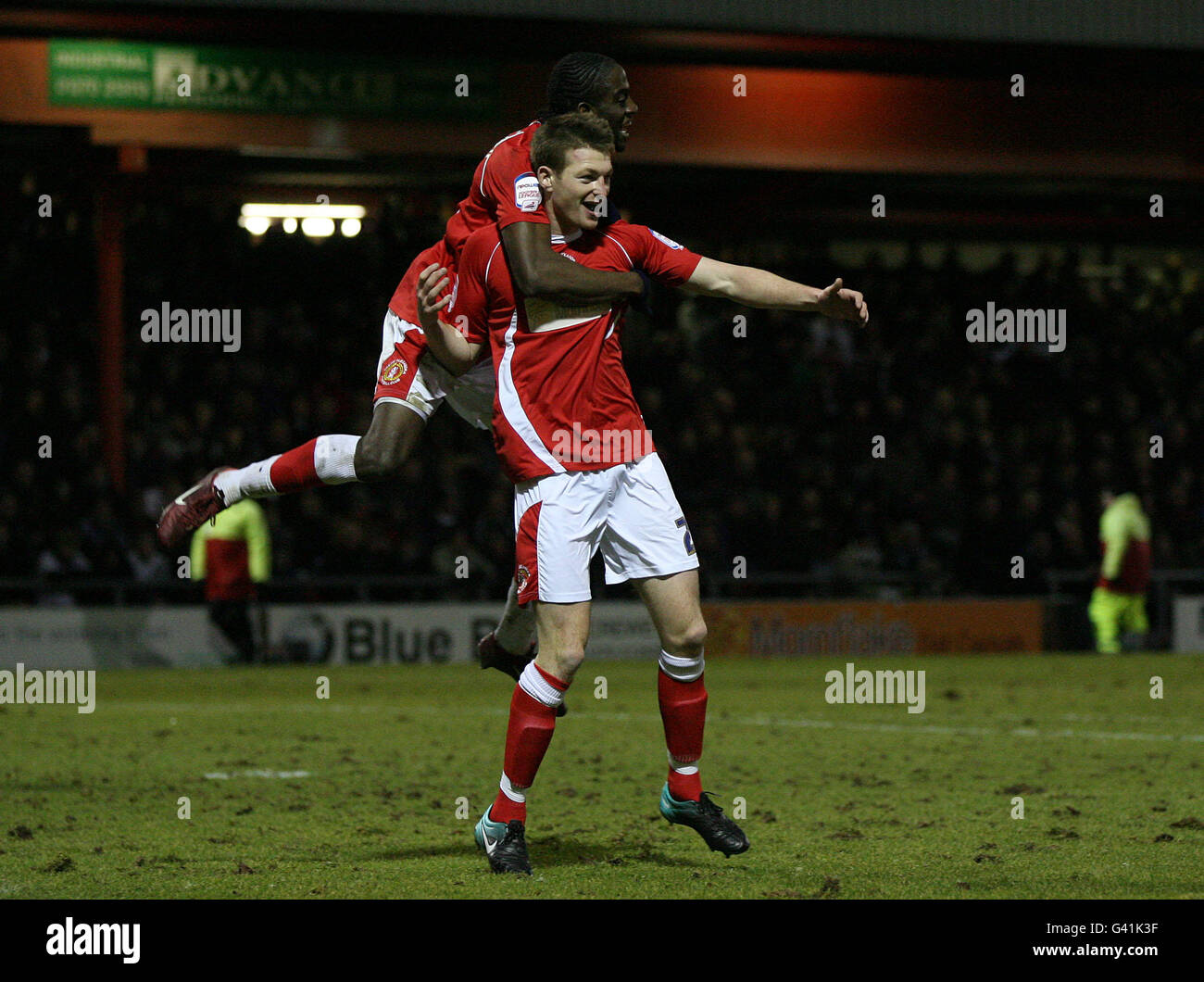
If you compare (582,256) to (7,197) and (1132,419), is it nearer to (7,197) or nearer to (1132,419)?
(1132,419)

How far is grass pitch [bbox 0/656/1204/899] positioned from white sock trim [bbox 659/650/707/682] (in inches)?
25.3

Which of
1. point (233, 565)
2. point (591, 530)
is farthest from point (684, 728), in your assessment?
point (233, 565)

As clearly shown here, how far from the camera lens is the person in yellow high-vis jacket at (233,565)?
53.7 feet

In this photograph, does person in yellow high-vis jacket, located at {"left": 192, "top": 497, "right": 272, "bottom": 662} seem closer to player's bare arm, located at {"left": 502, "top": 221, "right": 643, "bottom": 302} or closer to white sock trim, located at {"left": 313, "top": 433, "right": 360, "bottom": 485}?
white sock trim, located at {"left": 313, "top": 433, "right": 360, "bottom": 485}

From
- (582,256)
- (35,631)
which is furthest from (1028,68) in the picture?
(582,256)

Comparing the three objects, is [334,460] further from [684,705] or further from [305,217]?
[305,217]

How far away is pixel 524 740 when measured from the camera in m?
5.83

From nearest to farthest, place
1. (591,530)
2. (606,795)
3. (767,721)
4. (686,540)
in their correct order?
(591,530) < (686,540) < (606,795) < (767,721)

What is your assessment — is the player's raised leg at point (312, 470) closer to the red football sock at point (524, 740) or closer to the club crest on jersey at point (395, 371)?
the club crest on jersey at point (395, 371)

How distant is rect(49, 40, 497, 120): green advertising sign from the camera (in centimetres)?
1902

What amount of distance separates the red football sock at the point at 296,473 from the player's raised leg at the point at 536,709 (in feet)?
4.66

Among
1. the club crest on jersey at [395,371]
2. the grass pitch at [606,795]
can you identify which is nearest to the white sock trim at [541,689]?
the grass pitch at [606,795]

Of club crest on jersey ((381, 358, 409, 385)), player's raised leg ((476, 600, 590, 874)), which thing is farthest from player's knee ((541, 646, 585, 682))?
club crest on jersey ((381, 358, 409, 385))

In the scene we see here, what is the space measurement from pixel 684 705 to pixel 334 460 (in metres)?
1.74
